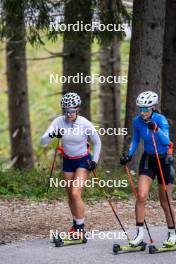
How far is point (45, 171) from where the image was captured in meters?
15.8

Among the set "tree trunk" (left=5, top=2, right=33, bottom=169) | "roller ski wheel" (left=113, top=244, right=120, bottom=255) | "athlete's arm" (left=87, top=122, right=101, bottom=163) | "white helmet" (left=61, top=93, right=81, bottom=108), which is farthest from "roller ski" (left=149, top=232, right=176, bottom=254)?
"tree trunk" (left=5, top=2, right=33, bottom=169)

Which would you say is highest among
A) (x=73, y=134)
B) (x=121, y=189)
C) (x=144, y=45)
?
(x=144, y=45)

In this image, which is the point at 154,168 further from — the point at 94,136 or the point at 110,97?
the point at 110,97

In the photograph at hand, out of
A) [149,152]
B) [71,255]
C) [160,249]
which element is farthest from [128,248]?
[149,152]

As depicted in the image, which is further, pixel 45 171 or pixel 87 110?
pixel 87 110

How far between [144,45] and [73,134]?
15.9 feet

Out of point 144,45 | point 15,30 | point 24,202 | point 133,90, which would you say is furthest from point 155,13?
point 24,202

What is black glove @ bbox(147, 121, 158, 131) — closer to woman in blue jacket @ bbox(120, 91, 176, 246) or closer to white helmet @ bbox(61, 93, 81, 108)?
A: woman in blue jacket @ bbox(120, 91, 176, 246)

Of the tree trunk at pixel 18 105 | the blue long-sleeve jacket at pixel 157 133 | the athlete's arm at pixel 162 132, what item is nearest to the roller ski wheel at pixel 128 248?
the blue long-sleeve jacket at pixel 157 133

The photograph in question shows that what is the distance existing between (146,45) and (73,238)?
5.54 m

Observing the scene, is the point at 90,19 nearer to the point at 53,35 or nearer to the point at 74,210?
the point at 53,35

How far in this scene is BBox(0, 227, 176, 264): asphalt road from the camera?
961 cm

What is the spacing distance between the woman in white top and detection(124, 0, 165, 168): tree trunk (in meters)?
4.56

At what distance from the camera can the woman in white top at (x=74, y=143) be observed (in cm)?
1059
